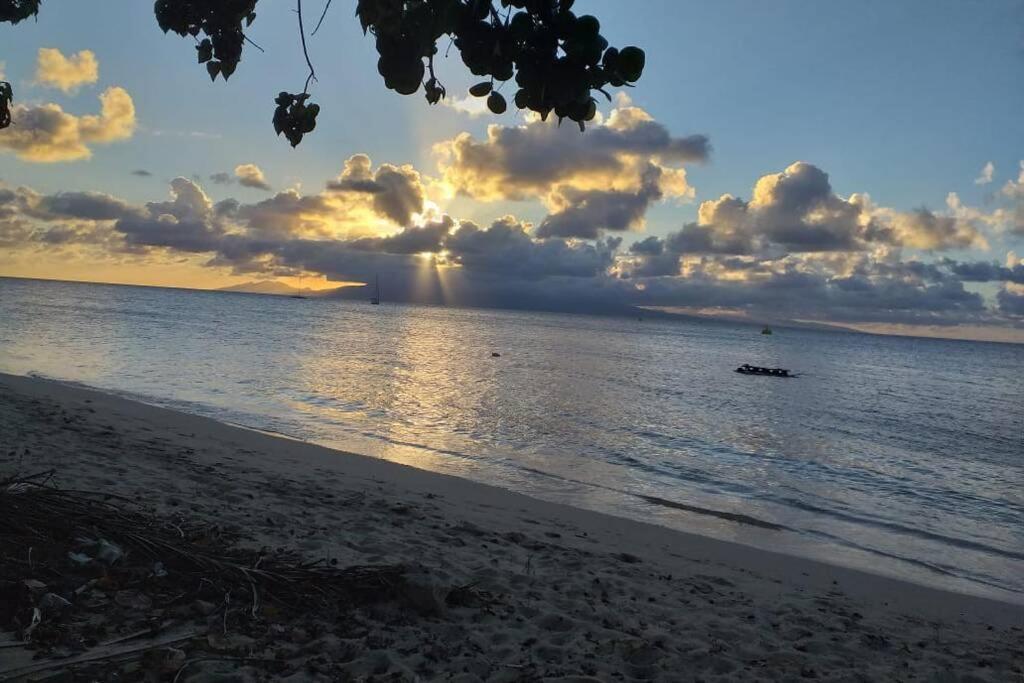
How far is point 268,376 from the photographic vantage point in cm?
3234

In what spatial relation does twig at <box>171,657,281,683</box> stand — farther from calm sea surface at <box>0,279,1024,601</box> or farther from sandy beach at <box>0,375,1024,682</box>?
calm sea surface at <box>0,279,1024,601</box>

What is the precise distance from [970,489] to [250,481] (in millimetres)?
19833

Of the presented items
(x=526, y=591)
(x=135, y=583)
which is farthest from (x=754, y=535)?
(x=135, y=583)

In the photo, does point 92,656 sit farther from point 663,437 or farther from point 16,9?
point 663,437

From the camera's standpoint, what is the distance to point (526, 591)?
260 inches

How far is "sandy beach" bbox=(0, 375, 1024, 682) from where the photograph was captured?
5043 millimetres

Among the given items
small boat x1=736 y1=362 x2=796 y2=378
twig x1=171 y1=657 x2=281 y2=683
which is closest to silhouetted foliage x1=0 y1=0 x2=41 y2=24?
twig x1=171 y1=657 x2=281 y2=683

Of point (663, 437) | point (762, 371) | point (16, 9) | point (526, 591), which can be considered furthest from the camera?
point (762, 371)

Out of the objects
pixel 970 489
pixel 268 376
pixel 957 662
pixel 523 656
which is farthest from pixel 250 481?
pixel 268 376

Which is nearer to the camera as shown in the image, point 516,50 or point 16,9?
point 516,50

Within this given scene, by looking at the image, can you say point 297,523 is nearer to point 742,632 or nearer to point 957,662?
point 742,632

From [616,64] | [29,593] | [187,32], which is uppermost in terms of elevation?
[187,32]

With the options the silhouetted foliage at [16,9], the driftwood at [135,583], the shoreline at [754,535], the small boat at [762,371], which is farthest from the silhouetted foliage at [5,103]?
the small boat at [762,371]

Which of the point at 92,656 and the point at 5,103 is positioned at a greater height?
the point at 5,103
